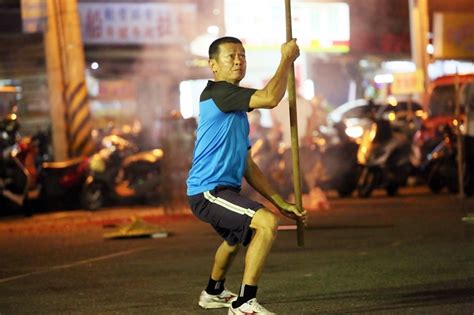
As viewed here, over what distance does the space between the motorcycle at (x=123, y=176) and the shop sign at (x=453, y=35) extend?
12755mm

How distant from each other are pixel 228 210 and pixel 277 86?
850 mm

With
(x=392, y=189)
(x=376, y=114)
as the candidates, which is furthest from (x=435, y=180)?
(x=376, y=114)

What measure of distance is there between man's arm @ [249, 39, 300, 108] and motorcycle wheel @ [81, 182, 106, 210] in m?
12.0

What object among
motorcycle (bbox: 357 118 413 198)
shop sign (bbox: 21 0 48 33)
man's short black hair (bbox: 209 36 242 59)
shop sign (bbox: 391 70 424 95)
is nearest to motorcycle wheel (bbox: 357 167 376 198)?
motorcycle (bbox: 357 118 413 198)

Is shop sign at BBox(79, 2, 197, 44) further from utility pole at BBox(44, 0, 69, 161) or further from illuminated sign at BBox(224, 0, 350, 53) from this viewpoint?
utility pole at BBox(44, 0, 69, 161)

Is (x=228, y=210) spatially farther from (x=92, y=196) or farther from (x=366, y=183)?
(x=366, y=183)

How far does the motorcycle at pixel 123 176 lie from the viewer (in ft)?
59.5

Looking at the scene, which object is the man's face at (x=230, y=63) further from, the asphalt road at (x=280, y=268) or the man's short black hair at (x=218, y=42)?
the asphalt road at (x=280, y=268)

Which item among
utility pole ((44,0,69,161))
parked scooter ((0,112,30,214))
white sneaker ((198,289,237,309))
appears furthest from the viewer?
utility pole ((44,0,69,161))

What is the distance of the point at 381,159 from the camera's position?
63.0ft

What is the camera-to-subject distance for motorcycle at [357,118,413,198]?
19.2m

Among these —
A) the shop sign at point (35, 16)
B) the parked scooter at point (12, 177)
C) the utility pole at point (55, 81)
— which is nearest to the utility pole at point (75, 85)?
the utility pole at point (55, 81)

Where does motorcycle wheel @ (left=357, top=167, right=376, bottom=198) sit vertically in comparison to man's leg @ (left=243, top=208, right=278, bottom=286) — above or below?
below

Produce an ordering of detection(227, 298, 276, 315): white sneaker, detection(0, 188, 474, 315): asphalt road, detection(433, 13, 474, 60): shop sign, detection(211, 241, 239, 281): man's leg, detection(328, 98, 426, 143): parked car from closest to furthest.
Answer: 1. detection(227, 298, 276, 315): white sneaker
2. detection(211, 241, 239, 281): man's leg
3. detection(0, 188, 474, 315): asphalt road
4. detection(328, 98, 426, 143): parked car
5. detection(433, 13, 474, 60): shop sign
